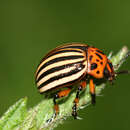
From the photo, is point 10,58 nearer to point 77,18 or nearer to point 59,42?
point 59,42

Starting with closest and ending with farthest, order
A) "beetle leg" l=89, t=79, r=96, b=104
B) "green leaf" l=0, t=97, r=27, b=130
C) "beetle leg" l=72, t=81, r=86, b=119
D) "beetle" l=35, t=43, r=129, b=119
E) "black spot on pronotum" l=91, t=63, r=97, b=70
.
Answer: "green leaf" l=0, t=97, r=27, b=130 → "beetle leg" l=72, t=81, r=86, b=119 → "beetle leg" l=89, t=79, r=96, b=104 → "beetle" l=35, t=43, r=129, b=119 → "black spot on pronotum" l=91, t=63, r=97, b=70

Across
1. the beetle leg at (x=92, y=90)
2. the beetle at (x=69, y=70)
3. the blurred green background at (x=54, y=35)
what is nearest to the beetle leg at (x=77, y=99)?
the beetle at (x=69, y=70)

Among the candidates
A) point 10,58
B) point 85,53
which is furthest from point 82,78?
point 10,58

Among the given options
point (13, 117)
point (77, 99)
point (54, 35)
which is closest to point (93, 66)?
point (77, 99)

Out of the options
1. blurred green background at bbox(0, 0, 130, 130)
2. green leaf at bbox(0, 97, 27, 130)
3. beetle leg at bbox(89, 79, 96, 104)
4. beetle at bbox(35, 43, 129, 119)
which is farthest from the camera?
blurred green background at bbox(0, 0, 130, 130)

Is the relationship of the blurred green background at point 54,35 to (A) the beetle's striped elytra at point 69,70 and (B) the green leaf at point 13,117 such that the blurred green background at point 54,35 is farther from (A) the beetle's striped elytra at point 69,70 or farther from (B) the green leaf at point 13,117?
(B) the green leaf at point 13,117

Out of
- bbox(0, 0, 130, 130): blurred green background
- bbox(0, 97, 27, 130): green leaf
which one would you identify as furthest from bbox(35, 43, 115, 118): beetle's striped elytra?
bbox(0, 0, 130, 130): blurred green background

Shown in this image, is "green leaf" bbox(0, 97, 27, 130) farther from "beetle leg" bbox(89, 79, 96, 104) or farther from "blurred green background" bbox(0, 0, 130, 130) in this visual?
"blurred green background" bbox(0, 0, 130, 130)
